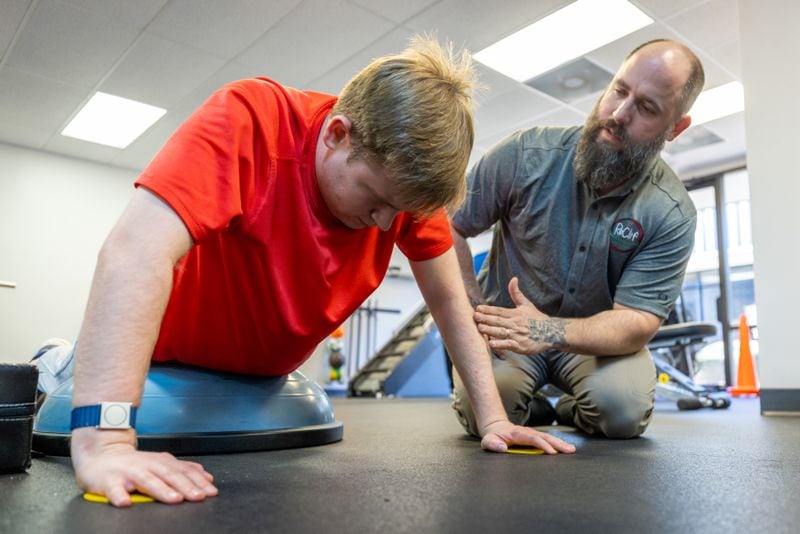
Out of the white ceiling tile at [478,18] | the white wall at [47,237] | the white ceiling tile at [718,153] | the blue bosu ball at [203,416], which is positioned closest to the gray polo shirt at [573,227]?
the blue bosu ball at [203,416]

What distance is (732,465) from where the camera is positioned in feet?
3.92

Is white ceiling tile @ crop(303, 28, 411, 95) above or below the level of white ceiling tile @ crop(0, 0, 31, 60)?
above

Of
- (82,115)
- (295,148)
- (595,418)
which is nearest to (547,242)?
(595,418)

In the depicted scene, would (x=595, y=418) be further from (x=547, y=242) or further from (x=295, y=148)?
(x=295, y=148)

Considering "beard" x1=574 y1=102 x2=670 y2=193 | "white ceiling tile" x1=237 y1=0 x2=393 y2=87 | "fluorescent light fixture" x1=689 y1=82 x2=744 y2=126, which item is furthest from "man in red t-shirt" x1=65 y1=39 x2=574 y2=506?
"fluorescent light fixture" x1=689 y1=82 x2=744 y2=126

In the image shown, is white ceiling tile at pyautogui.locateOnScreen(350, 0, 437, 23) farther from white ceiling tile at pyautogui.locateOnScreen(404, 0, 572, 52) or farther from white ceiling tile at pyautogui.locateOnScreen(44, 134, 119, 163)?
white ceiling tile at pyautogui.locateOnScreen(44, 134, 119, 163)

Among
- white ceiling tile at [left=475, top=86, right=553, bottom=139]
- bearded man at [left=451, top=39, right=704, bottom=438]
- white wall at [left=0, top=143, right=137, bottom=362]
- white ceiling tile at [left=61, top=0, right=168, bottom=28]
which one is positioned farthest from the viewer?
white wall at [left=0, top=143, right=137, bottom=362]

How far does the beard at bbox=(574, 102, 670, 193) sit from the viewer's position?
1.68 meters

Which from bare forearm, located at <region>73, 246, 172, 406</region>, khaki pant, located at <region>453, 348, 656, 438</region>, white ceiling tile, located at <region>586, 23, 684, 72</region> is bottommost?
khaki pant, located at <region>453, 348, 656, 438</region>

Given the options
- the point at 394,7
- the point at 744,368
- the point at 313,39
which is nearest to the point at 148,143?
the point at 313,39

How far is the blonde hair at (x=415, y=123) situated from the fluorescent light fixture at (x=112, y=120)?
427 cm

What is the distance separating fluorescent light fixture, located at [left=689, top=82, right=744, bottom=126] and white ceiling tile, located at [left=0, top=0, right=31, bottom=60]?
4340mm

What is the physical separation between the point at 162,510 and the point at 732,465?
1013 mm

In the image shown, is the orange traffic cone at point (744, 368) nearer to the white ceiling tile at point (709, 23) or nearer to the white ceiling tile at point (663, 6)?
the white ceiling tile at point (709, 23)
